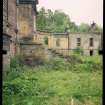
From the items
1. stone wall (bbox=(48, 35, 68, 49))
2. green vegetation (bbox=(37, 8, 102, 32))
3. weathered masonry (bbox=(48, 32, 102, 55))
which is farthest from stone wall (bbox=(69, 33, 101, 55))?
green vegetation (bbox=(37, 8, 102, 32))

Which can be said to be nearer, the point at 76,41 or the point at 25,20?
the point at 25,20

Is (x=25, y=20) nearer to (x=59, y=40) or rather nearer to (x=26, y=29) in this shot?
(x=26, y=29)

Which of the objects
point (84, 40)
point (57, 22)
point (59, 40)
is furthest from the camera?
point (57, 22)

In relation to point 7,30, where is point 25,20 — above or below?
above

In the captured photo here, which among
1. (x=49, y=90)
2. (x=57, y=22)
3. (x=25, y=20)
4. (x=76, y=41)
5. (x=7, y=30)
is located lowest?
(x=49, y=90)

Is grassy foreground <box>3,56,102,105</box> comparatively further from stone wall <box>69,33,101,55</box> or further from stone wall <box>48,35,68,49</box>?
stone wall <box>69,33,101,55</box>

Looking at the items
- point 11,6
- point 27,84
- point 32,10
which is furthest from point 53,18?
point 27,84

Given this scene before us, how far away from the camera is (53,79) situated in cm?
1178

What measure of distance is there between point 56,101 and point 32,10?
29.3 feet

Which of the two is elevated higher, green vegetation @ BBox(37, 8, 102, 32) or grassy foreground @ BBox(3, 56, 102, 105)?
green vegetation @ BBox(37, 8, 102, 32)

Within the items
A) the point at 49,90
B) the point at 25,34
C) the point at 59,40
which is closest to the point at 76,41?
the point at 59,40

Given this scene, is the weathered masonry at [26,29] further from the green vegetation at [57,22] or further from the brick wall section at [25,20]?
the green vegetation at [57,22]

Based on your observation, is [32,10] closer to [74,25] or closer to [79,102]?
[79,102]

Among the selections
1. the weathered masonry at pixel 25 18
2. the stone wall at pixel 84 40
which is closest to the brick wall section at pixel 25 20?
the weathered masonry at pixel 25 18
